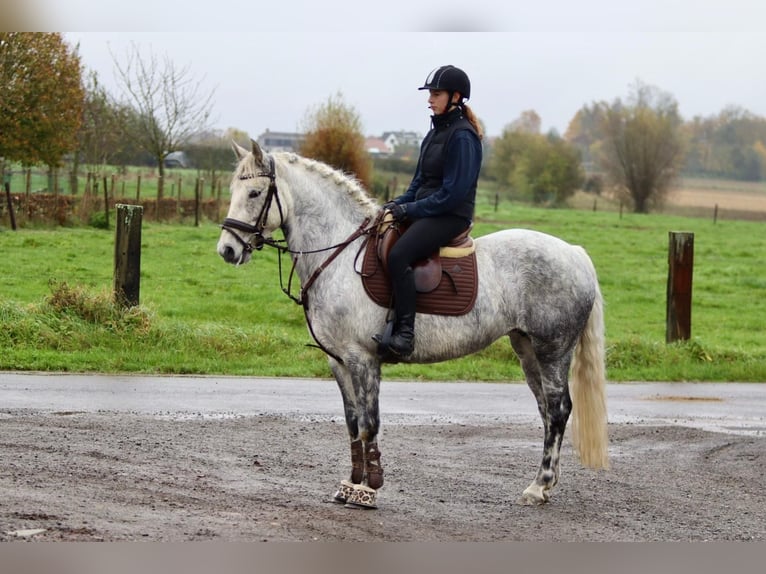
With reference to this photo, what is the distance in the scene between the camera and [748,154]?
197ft

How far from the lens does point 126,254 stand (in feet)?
45.9

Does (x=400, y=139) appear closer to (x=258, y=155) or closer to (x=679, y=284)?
(x=679, y=284)

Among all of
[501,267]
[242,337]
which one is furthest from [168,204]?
[501,267]

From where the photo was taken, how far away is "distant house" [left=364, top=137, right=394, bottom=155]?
4650 centimetres

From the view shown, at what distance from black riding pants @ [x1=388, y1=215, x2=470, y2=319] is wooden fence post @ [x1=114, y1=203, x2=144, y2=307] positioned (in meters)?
7.38

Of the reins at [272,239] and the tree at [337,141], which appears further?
the tree at [337,141]

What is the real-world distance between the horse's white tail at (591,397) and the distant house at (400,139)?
129 feet

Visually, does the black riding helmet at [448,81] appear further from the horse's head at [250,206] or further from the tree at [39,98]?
the tree at [39,98]

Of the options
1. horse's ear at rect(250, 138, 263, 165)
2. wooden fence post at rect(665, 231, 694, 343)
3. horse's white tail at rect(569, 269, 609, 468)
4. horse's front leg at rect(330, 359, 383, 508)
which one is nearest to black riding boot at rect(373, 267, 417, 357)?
horse's front leg at rect(330, 359, 383, 508)

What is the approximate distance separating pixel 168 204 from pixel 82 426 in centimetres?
2196

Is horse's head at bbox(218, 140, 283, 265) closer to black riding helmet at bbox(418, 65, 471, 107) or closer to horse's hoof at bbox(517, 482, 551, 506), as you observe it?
black riding helmet at bbox(418, 65, 471, 107)

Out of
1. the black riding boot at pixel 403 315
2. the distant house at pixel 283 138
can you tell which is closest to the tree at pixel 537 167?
the distant house at pixel 283 138

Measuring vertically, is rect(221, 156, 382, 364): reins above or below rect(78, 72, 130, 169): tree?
below

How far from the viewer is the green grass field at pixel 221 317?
13.7 m
